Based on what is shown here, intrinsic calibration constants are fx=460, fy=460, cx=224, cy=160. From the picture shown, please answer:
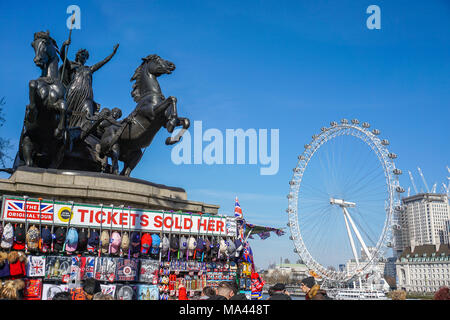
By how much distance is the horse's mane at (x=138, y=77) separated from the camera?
14688 mm

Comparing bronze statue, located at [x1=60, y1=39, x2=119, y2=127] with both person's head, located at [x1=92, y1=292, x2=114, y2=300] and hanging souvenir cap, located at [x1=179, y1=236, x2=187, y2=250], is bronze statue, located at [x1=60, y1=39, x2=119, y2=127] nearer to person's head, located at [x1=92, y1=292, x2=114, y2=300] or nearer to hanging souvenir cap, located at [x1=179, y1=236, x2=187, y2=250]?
hanging souvenir cap, located at [x1=179, y1=236, x2=187, y2=250]

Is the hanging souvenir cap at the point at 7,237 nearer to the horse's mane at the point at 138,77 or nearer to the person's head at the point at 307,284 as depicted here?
the horse's mane at the point at 138,77

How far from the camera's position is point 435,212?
181 m

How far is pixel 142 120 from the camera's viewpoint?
13922 mm

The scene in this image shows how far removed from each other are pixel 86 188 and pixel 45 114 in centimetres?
267

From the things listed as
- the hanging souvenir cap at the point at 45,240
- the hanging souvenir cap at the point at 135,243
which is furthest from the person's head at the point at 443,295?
the hanging souvenir cap at the point at 45,240

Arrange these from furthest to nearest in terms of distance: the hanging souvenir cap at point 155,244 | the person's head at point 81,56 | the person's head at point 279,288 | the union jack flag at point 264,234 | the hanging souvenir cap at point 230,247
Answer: the union jack flag at point 264,234 < the person's head at point 81,56 < the hanging souvenir cap at point 230,247 < the hanging souvenir cap at point 155,244 < the person's head at point 279,288

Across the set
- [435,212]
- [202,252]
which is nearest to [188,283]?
[202,252]

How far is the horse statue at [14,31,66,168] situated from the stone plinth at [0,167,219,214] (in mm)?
1476

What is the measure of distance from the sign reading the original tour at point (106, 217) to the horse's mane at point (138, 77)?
4.61 m

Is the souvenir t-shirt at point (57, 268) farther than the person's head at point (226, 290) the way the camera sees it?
Yes

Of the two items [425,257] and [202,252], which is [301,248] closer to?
[202,252]

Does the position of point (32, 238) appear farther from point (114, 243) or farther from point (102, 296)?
point (102, 296)
